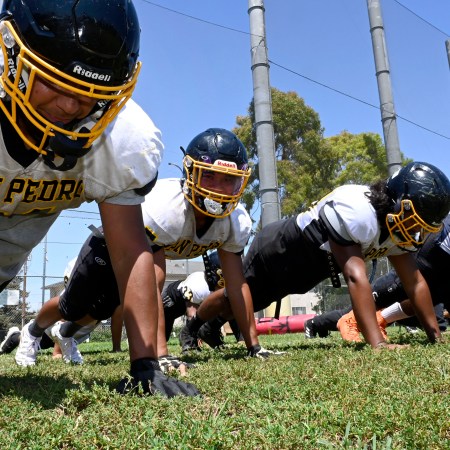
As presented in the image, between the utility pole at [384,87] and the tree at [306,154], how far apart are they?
9.17m

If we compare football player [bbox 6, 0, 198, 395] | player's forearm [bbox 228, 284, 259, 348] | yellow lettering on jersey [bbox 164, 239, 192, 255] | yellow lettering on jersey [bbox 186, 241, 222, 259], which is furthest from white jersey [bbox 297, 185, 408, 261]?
football player [bbox 6, 0, 198, 395]

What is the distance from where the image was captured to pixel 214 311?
575cm

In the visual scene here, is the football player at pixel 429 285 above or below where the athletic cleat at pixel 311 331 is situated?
above

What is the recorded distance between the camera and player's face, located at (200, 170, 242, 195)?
13.2 ft

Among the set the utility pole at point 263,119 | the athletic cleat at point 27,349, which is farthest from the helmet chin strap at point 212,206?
the utility pole at point 263,119

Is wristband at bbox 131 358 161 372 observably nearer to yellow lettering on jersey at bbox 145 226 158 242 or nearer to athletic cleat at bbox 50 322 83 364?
yellow lettering on jersey at bbox 145 226 158 242

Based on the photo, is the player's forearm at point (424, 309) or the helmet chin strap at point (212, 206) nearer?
the helmet chin strap at point (212, 206)

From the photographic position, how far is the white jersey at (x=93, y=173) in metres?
2.21

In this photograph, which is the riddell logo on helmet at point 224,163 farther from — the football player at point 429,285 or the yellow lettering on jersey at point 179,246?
the football player at point 429,285

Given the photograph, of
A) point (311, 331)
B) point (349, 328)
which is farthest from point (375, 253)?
point (311, 331)

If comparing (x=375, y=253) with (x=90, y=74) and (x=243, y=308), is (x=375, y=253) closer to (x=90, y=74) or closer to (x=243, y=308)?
(x=243, y=308)

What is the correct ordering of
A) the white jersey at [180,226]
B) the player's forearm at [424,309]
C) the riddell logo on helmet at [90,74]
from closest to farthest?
the riddell logo on helmet at [90,74] → the white jersey at [180,226] → the player's forearm at [424,309]

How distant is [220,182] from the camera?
4.07 meters

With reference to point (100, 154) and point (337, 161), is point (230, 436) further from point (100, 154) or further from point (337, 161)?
point (337, 161)
